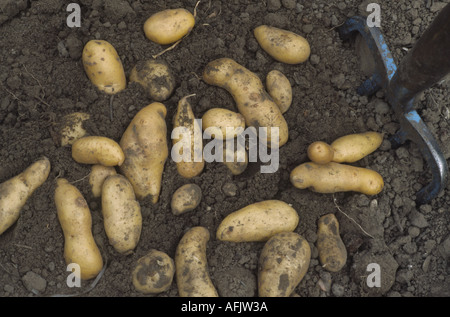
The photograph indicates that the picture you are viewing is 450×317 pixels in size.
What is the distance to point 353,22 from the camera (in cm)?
232

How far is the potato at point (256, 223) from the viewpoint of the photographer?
6.34 ft

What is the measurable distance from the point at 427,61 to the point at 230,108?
2.63 feet

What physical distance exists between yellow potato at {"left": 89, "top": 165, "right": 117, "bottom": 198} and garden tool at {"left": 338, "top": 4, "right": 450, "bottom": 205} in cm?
117

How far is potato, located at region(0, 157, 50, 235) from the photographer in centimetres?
189

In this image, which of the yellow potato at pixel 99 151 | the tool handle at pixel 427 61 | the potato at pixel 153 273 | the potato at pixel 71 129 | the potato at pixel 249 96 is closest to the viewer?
the tool handle at pixel 427 61

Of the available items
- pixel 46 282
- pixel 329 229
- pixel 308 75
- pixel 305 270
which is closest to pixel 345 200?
pixel 329 229

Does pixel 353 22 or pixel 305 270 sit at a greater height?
pixel 353 22

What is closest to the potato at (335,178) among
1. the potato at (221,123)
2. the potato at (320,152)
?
the potato at (320,152)

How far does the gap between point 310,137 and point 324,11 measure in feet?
2.11

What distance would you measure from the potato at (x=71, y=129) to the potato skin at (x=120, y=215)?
246 mm

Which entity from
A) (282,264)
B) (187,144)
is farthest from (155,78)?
(282,264)

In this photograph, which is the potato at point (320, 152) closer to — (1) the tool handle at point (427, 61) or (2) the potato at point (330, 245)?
(2) the potato at point (330, 245)
